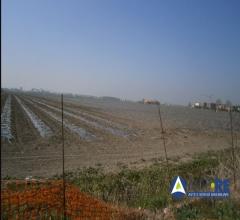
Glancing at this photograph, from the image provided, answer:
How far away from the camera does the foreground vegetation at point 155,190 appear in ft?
20.3

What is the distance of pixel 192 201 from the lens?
6758 millimetres

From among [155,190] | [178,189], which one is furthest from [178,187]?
[155,190]

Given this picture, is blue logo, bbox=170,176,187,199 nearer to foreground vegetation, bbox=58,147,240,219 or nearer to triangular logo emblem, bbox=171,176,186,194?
triangular logo emblem, bbox=171,176,186,194

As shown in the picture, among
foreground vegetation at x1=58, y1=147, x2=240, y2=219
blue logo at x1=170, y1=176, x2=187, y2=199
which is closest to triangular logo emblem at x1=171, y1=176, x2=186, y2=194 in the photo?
blue logo at x1=170, y1=176, x2=187, y2=199

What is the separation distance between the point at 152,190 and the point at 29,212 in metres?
3.24

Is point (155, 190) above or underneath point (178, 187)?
underneath

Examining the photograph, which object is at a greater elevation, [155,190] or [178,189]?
[178,189]

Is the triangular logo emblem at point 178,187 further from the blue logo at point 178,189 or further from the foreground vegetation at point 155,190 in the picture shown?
the foreground vegetation at point 155,190

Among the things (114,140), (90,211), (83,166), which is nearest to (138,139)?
(114,140)

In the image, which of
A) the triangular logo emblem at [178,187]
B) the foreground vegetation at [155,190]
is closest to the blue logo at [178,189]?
the triangular logo emblem at [178,187]

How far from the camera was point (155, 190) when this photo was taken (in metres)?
8.00

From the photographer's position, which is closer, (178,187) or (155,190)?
(178,187)

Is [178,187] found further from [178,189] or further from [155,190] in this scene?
[155,190]

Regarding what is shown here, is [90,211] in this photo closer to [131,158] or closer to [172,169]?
[172,169]
